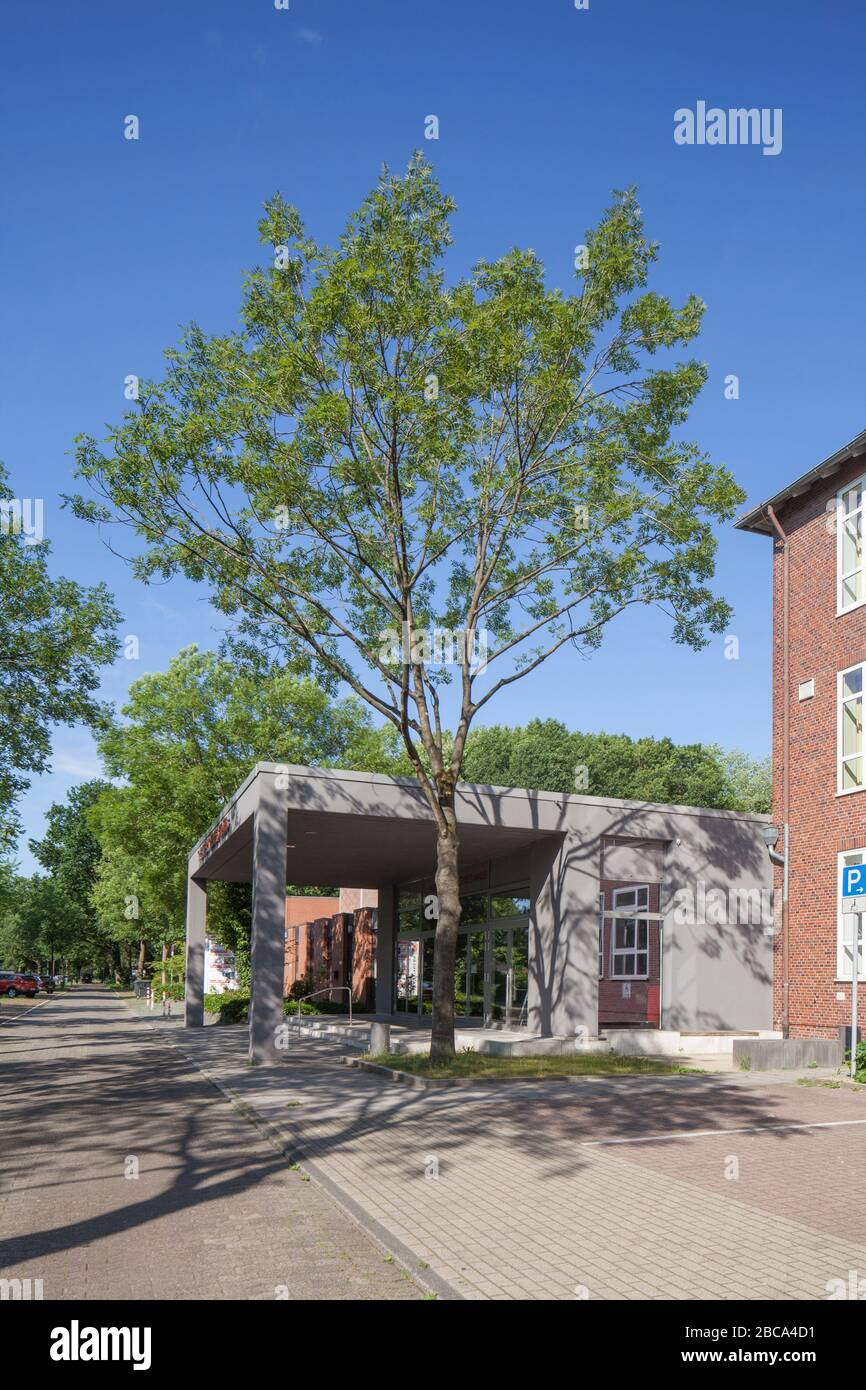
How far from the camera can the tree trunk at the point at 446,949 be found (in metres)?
16.8

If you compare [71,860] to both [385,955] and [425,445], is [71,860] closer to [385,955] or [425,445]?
[385,955]

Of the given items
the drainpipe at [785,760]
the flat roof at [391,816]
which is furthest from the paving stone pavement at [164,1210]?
the drainpipe at [785,760]

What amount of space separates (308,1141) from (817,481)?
1722 cm

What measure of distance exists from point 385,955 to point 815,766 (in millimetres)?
15751

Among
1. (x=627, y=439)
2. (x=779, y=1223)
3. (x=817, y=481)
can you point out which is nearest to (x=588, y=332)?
(x=627, y=439)

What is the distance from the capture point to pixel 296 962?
49500 mm

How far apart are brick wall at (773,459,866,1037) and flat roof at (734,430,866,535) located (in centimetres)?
19

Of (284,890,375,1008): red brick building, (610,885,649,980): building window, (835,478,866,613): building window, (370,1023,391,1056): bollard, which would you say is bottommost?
(284,890,375,1008): red brick building

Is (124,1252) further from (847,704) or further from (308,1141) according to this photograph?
(847,704)

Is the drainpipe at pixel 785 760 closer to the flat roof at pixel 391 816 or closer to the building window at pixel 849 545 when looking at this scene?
the flat roof at pixel 391 816

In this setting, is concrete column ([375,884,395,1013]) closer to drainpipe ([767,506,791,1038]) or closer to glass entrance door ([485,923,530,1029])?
glass entrance door ([485,923,530,1029])

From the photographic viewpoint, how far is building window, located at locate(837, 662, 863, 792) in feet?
67.8

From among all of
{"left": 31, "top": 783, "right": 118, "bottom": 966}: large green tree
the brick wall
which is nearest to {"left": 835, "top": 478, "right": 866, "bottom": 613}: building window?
the brick wall

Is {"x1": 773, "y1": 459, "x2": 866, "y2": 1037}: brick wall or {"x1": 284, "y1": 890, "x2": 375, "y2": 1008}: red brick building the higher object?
{"x1": 773, "y1": 459, "x2": 866, "y2": 1037}: brick wall
